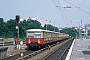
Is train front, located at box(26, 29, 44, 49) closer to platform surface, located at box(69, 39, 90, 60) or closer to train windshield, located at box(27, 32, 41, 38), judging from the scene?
train windshield, located at box(27, 32, 41, 38)

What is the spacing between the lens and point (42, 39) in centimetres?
3394

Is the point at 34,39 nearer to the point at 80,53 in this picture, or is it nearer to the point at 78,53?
the point at 78,53

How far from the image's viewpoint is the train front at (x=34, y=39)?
33406mm

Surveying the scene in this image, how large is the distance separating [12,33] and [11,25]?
737 cm

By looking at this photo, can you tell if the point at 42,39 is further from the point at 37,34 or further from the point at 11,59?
the point at 11,59

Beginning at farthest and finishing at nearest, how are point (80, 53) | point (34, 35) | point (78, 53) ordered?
point (34, 35), point (80, 53), point (78, 53)

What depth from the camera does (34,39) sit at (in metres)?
33.5

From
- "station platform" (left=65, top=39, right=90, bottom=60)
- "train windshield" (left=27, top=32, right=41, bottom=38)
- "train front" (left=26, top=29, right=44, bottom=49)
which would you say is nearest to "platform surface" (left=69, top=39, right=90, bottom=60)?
"station platform" (left=65, top=39, right=90, bottom=60)

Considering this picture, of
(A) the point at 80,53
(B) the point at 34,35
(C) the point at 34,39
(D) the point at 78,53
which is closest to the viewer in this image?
(D) the point at 78,53

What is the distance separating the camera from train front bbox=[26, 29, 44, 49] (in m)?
33.4

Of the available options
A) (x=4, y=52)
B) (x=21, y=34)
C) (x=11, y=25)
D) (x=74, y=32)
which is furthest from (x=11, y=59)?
(x=74, y=32)

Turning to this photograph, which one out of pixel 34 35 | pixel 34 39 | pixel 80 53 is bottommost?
pixel 80 53

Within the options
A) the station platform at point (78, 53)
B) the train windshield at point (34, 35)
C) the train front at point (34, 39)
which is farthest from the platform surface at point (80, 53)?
the train windshield at point (34, 35)

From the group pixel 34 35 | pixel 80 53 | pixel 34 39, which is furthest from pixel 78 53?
pixel 34 35
